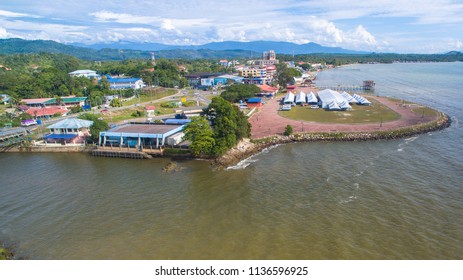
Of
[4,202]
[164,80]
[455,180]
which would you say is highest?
[164,80]

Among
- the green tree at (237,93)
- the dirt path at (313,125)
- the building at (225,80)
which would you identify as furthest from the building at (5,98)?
the dirt path at (313,125)

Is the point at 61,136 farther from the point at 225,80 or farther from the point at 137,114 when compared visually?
the point at 225,80

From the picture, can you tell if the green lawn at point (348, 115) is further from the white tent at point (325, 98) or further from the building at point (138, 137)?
the building at point (138, 137)

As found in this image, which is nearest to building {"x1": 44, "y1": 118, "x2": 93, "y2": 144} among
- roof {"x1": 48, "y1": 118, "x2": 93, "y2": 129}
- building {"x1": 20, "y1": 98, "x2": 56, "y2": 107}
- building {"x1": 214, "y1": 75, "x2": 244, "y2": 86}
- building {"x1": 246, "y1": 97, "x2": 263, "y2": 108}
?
roof {"x1": 48, "y1": 118, "x2": 93, "y2": 129}

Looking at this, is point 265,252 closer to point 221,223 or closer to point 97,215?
point 221,223

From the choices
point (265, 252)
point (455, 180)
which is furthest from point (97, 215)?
point (455, 180)

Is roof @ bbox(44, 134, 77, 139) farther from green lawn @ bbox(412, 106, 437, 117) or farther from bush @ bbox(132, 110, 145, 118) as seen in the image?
green lawn @ bbox(412, 106, 437, 117)
